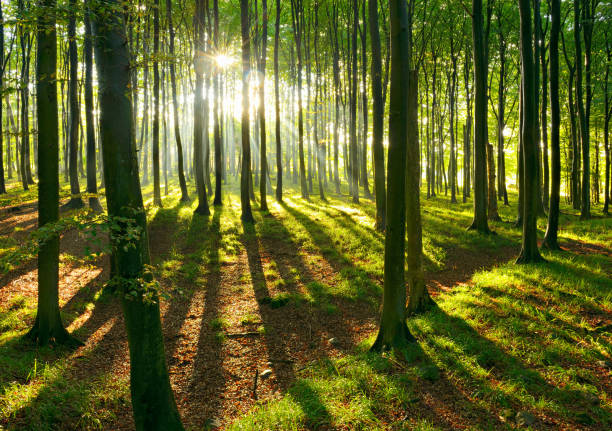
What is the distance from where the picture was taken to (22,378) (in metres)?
4.86

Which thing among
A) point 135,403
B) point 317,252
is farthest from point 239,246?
point 135,403

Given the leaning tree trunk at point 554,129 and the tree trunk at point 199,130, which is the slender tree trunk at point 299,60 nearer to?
the tree trunk at point 199,130

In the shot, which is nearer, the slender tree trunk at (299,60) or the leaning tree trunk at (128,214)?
the leaning tree trunk at (128,214)

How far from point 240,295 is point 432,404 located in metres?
5.62

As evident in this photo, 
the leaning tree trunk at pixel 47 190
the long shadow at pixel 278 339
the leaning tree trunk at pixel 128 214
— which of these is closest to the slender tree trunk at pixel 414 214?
the long shadow at pixel 278 339

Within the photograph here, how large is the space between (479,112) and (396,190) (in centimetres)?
868

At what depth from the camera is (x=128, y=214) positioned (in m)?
3.39

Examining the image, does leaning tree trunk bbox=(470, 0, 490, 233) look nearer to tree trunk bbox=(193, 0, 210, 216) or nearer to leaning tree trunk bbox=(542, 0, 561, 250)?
leaning tree trunk bbox=(542, 0, 561, 250)

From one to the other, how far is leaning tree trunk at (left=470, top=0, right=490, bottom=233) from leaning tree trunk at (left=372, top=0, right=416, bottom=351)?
25.9 feet

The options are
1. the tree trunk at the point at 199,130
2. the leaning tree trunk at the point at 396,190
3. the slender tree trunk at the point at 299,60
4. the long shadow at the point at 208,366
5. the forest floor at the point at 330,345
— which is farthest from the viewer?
the slender tree trunk at the point at 299,60

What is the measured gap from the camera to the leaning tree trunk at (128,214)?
321 cm

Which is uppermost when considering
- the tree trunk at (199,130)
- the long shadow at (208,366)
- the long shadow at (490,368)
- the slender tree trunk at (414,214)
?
the tree trunk at (199,130)

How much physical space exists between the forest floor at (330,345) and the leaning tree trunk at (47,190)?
280mm

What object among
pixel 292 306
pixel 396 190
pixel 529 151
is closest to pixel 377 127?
pixel 529 151
